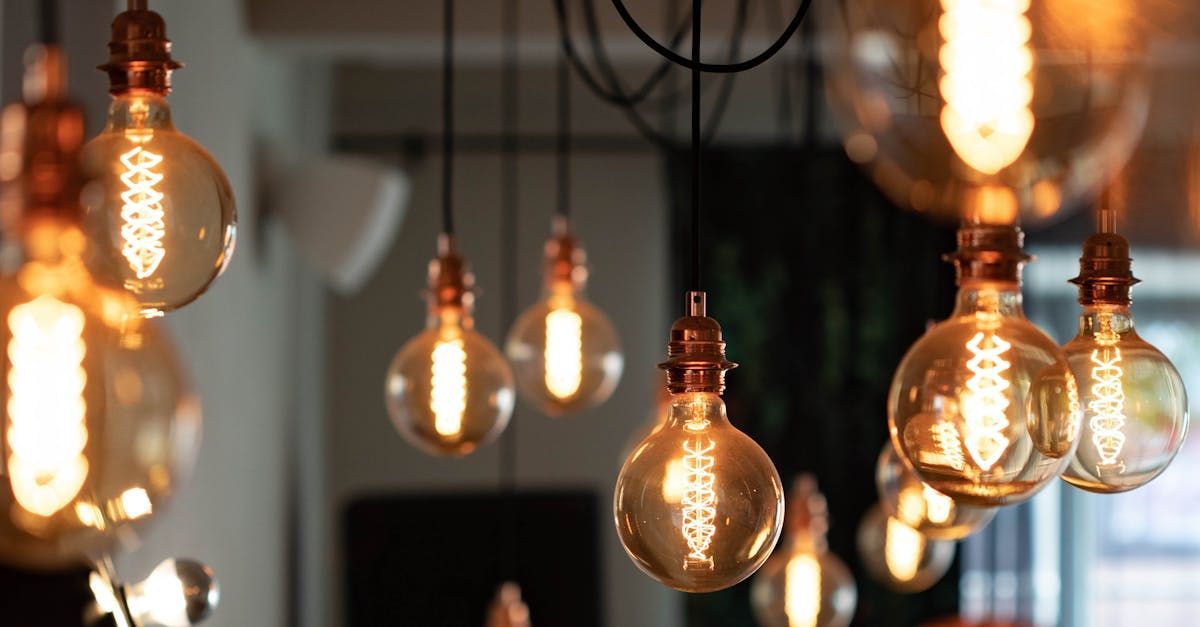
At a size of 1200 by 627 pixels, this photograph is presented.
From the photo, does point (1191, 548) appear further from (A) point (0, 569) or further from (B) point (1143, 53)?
(B) point (1143, 53)

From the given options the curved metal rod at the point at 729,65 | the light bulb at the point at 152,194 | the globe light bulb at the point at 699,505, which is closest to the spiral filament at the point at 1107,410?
the globe light bulb at the point at 699,505

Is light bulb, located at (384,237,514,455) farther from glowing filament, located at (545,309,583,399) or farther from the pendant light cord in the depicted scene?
the pendant light cord

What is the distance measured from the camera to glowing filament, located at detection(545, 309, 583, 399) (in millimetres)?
2166

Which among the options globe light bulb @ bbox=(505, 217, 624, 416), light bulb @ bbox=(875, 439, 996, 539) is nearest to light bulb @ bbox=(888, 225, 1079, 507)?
light bulb @ bbox=(875, 439, 996, 539)

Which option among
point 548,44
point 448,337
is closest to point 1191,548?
point 548,44

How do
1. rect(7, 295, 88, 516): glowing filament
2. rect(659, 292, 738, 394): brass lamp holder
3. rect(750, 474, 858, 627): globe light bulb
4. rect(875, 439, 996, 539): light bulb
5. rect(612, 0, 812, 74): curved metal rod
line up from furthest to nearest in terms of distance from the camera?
1. rect(750, 474, 858, 627): globe light bulb
2. rect(875, 439, 996, 539): light bulb
3. rect(659, 292, 738, 394): brass lamp holder
4. rect(612, 0, 812, 74): curved metal rod
5. rect(7, 295, 88, 516): glowing filament

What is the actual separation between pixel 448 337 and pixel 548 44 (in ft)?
6.25

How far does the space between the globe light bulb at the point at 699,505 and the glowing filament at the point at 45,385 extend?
1.51 ft

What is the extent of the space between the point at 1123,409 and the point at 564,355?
1.13 metres

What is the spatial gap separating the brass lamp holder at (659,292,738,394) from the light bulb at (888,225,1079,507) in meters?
0.13

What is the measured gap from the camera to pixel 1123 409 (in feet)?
3.76

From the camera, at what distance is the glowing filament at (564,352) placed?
2166 millimetres

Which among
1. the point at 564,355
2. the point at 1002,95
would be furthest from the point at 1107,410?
the point at 564,355

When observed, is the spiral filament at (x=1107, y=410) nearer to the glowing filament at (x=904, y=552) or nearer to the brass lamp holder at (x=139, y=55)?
the brass lamp holder at (x=139, y=55)
